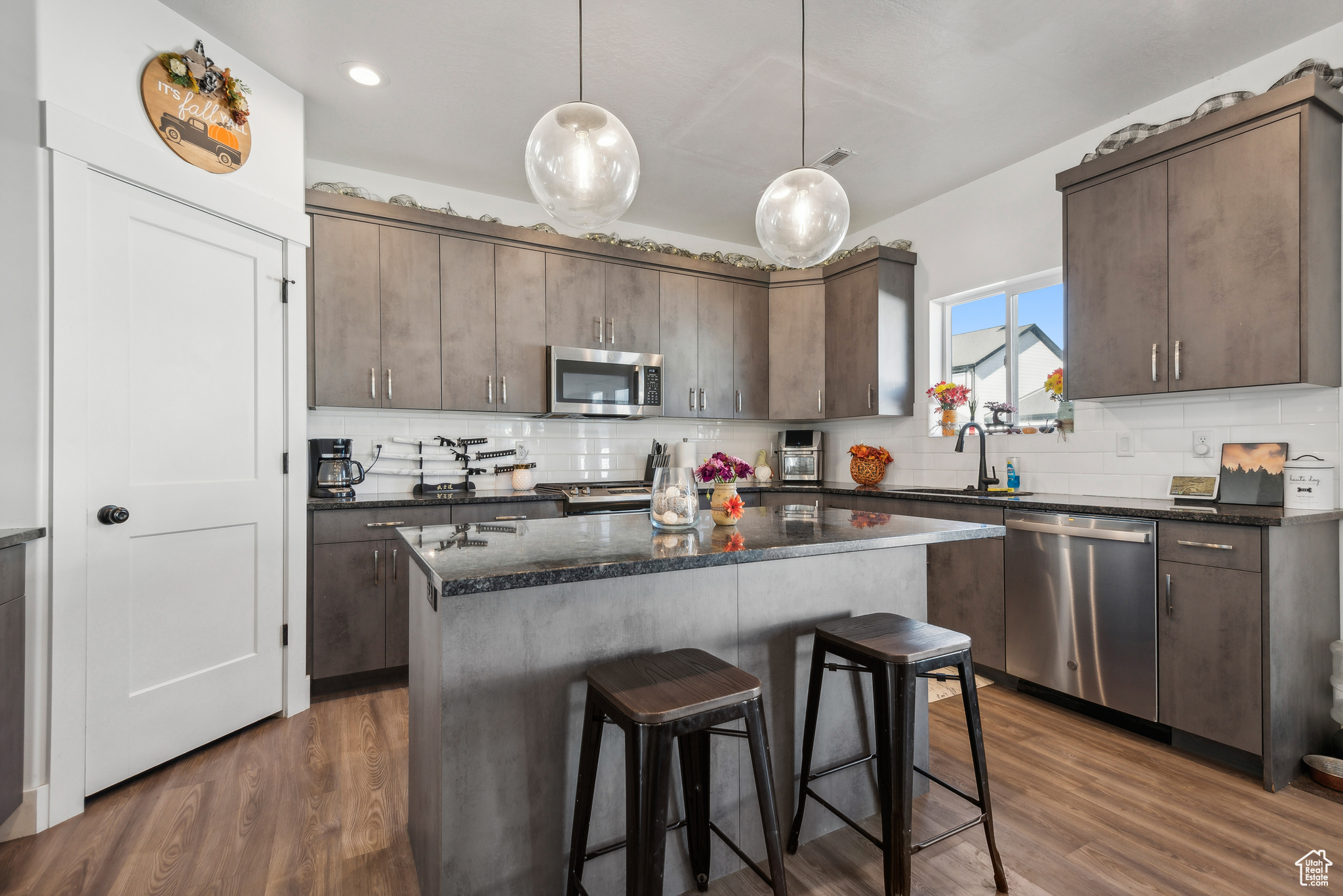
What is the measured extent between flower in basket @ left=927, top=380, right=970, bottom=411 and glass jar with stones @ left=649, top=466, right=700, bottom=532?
2636mm

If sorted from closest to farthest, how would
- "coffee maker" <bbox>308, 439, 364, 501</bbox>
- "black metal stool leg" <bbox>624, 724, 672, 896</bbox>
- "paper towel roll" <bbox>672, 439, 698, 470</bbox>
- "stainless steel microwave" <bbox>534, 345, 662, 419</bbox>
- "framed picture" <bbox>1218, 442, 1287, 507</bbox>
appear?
"black metal stool leg" <bbox>624, 724, 672, 896</bbox> → "paper towel roll" <bbox>672, 439, 698, 470</bbox> → "framed picture" <bbox>1218, 442, 1287, 507</bbox> → "coffee maker" <bbox>308, 439, 364, 501</bbox> → "stainless steel microwave" <bbox>534, 345, 662, 419</bbox>

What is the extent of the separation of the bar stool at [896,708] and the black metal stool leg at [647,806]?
24.1 inches

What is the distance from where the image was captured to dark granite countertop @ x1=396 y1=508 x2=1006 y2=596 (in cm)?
126

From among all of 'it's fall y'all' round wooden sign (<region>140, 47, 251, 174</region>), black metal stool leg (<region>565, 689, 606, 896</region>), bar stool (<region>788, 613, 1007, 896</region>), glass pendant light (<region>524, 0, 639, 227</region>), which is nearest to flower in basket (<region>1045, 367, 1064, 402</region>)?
bar stool (<region>788, 613, 1007, 896</region>)

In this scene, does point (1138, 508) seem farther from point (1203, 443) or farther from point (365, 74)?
point (365, 74)

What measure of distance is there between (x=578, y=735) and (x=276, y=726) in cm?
195

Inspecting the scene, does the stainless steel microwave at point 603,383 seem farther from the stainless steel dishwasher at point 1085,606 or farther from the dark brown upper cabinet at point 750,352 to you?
the stainless steel dishwasher at point 1085,606

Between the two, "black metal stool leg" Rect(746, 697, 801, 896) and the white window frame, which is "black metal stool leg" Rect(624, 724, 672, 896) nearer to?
"black metal stool leg" Rect(746, 697, 801, 896)

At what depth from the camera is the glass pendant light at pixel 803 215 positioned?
1.99 metres

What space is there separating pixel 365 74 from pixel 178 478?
1.90 meters

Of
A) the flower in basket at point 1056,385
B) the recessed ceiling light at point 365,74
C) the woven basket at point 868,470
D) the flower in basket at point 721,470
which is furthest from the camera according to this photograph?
the woven basket at point 868,470

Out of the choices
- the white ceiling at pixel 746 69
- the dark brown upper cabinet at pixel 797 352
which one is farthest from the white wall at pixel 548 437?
the white ceiling at pixel 746 69

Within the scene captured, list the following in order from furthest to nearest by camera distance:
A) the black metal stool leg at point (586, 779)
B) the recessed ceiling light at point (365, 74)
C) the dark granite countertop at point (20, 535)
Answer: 1. the recessed ceiling light at point (365, 74)
2. the dark granite countertop at point (20, 535)
3. the black metal stool leg at point (586, 779)

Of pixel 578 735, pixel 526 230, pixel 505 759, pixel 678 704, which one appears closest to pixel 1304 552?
pixel 678 704
